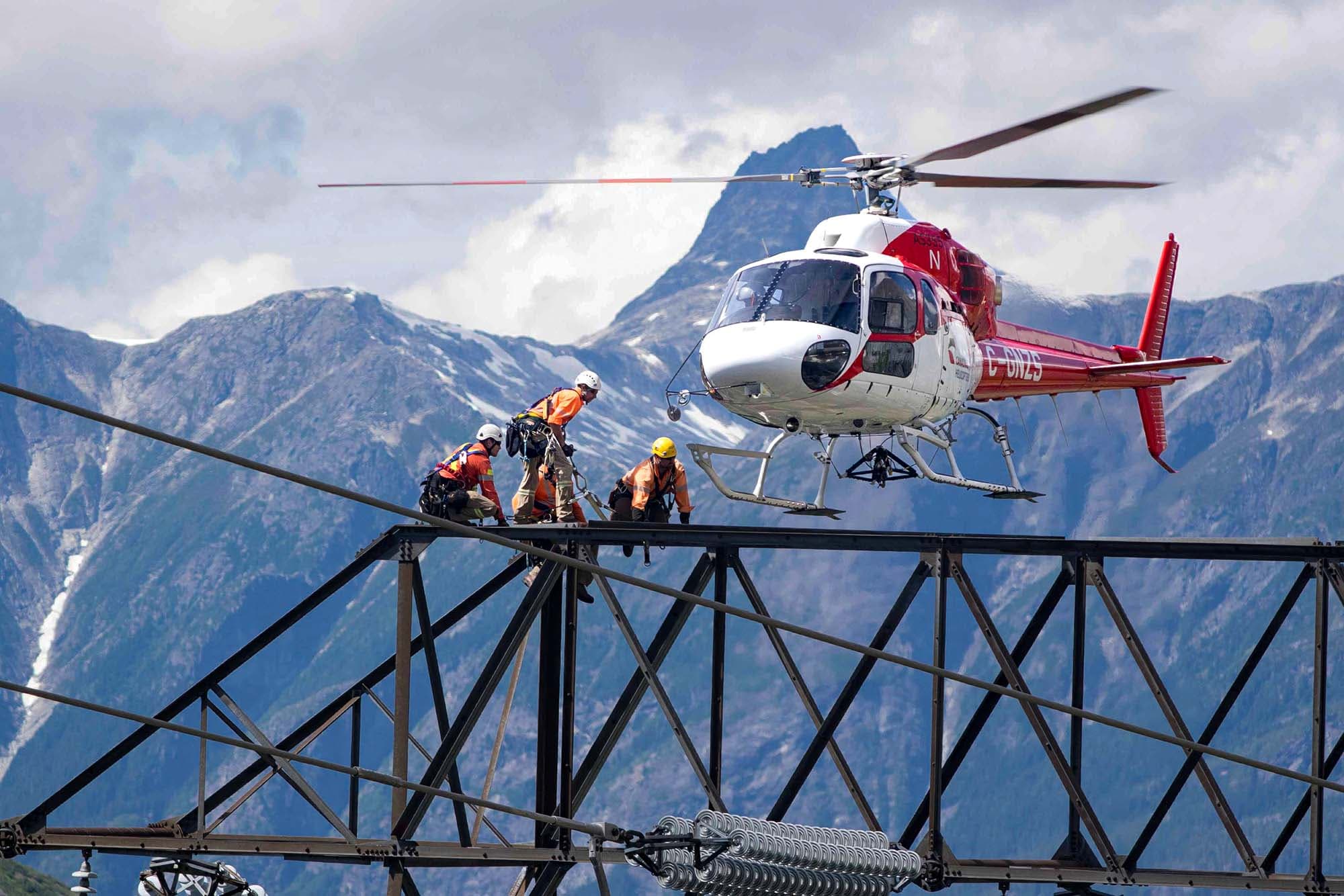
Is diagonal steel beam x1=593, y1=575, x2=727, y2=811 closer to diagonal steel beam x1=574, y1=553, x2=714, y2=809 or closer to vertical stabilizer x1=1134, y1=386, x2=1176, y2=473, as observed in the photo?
diagonal steel beam x1=574, y1=553, x2=714, y2=809

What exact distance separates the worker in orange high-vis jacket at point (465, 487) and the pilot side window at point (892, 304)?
244 inches

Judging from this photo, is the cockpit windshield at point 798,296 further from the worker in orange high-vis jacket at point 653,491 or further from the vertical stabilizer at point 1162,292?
the vertical stabilizer at point 1162,292

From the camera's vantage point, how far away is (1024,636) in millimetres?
26453

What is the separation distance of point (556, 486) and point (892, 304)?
6474 millimetres

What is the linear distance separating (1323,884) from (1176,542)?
4.69 m

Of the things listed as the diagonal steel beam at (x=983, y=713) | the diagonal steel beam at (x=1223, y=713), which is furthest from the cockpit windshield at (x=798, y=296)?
the diagonal steel beam at (x=1223, y=713)

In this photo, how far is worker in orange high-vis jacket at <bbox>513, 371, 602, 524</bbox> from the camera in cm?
2902

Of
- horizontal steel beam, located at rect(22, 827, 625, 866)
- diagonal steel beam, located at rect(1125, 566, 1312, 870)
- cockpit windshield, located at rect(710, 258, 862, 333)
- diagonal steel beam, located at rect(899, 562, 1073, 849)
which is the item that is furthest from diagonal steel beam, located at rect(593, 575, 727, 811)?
cockpit windshield, located at rect(710, 258, 862, 333)

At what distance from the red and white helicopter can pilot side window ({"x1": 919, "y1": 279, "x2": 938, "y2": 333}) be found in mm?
35

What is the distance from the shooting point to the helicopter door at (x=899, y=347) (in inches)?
1226

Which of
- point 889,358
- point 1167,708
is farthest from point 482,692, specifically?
point 889,358

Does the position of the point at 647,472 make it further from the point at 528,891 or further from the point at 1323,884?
the point at 1323,884

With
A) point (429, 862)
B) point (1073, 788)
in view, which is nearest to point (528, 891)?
point (429, 862)

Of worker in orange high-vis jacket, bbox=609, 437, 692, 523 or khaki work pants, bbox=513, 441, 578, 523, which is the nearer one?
khaki work pants, bbox=513, 441, 578, 523
